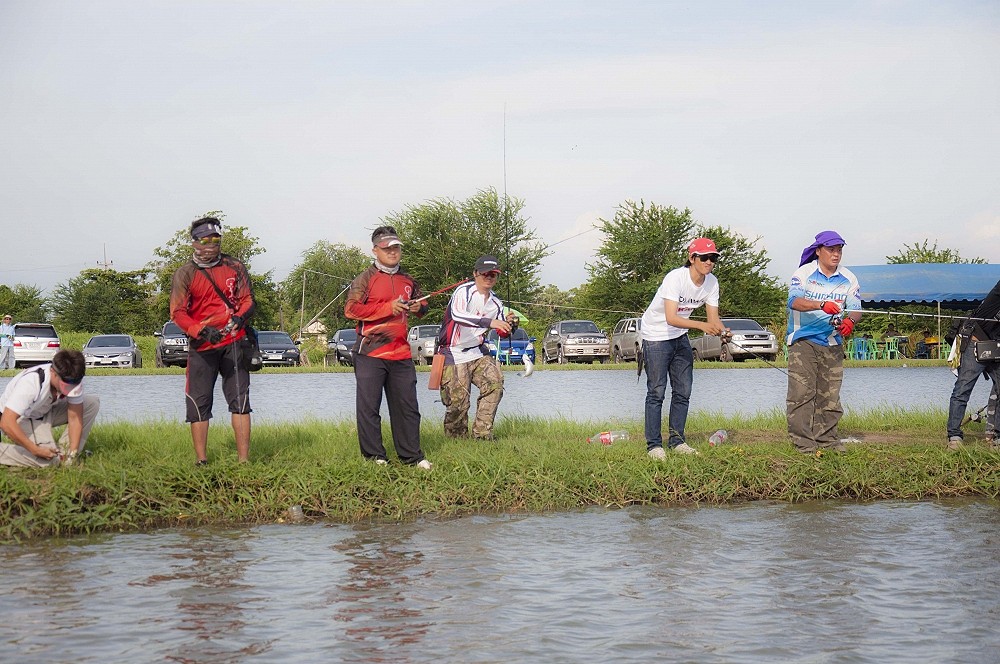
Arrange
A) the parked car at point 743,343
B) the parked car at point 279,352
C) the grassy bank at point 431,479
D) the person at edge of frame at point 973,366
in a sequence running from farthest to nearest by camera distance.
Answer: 1. the parked car at point 279,352
2. the parked car at point 743,343
3. the person at edge of frame at point 973,366
4. the grassy bank at point 431,479

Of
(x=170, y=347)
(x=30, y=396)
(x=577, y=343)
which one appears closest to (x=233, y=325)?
(x=30, y=396)

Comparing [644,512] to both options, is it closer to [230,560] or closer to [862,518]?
[862,518]

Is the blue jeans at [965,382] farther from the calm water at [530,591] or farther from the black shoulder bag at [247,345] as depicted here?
the black shoulder bag at [247,345]

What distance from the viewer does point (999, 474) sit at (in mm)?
9016

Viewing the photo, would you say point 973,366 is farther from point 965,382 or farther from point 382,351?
point 382,351

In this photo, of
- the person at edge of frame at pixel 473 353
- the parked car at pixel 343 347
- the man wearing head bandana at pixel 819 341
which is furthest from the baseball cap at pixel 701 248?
the parked car at pixel 343 347

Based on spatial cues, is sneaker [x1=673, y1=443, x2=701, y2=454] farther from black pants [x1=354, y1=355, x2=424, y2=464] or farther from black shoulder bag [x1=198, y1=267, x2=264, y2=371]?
black shoulder bag [x1=198, y1=267, x2=264, y2=371]

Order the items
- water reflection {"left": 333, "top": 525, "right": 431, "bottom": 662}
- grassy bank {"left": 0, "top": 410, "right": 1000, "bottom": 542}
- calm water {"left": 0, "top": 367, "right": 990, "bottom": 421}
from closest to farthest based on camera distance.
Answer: water reflection {"left": 333, "top": 525, "right": 431, "bottom": 662}, grassy bank {"left": 0, "top": 410, "right": 1000, "bottom": 542}, calm water {"left": 0, "top": 367, "right": 990, "bottom": 421}

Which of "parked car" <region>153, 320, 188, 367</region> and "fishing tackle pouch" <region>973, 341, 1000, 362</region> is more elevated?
"fishing tackle pouch" <region>973, 341, 1000, 362</region>

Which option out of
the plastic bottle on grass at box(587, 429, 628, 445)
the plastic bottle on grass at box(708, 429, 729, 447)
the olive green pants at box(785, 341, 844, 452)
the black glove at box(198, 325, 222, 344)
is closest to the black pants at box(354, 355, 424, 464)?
the black glove at box(198, 325, 222, 344)

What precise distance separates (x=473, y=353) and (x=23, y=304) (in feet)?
263

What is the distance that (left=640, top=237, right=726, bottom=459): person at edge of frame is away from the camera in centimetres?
959

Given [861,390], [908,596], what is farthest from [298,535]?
[861,390]

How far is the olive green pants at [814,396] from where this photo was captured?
384 inches
